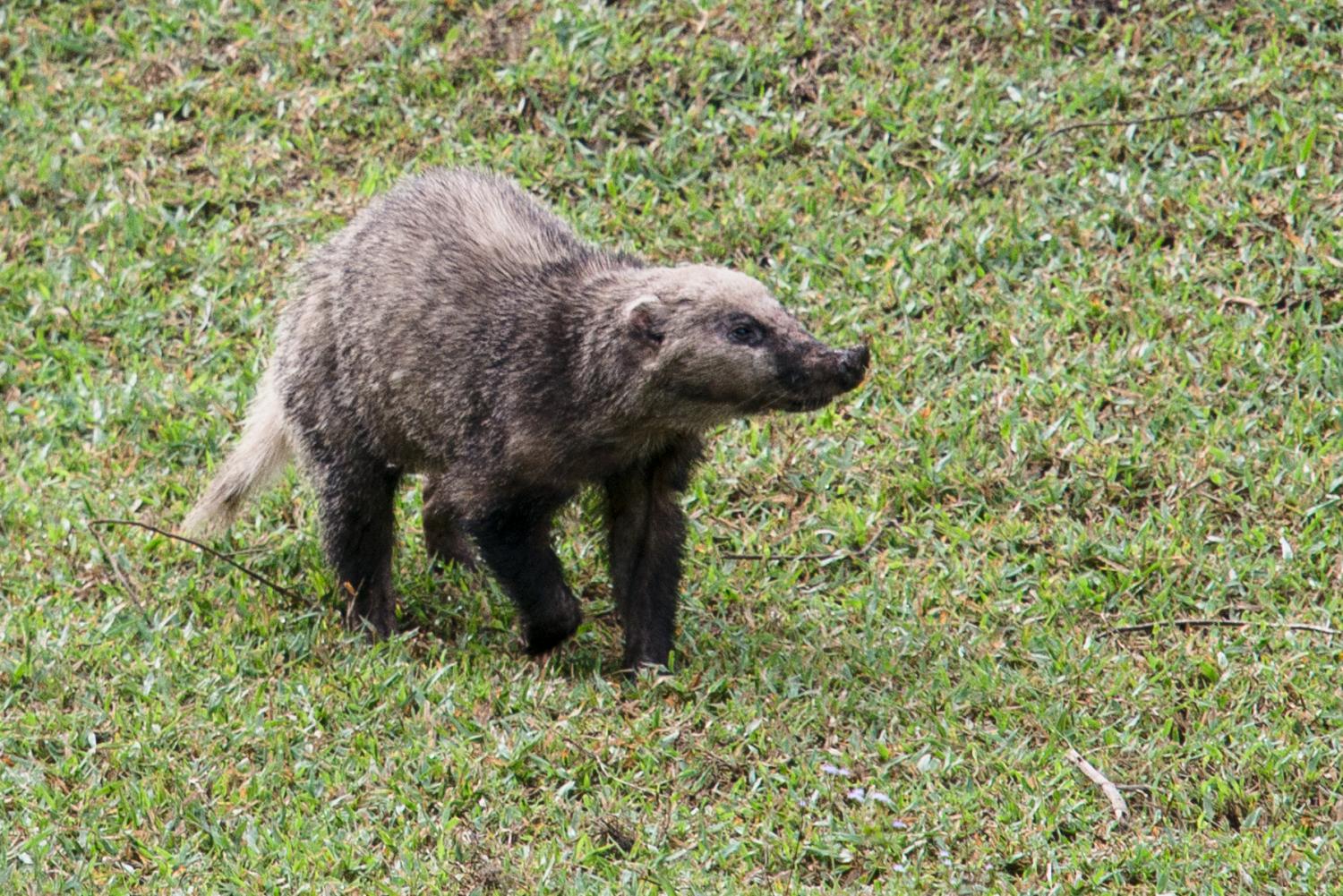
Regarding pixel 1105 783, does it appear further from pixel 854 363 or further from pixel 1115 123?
pixel 1115 123

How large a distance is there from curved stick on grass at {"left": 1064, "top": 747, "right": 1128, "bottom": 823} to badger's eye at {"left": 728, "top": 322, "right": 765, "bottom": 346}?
173 cm

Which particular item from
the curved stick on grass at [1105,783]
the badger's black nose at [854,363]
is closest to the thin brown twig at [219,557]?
the badger's black nose at [854,363]

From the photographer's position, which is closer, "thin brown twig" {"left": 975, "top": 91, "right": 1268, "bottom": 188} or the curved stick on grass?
the curved stick on grass

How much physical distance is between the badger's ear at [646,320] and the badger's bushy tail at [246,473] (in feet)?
5.81

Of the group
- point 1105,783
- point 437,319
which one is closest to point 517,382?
point 437,319

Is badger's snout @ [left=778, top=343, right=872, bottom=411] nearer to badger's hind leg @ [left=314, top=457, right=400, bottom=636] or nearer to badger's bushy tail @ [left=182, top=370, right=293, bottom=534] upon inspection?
badger's hind leg @ [left=314, top=457, right=400, bottom=636]

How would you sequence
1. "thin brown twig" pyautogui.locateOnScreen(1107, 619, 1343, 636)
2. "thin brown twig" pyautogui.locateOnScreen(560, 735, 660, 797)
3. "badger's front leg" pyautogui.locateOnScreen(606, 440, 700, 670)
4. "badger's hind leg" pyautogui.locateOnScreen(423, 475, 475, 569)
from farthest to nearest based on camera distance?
"badger's hind leg" pyautogui.locateOnScreen(423, 475, 475, 569)
"badger's front leg" pyautogui.locateOnScreen(606, 440, 700, 670)
"thin brown twig" pyautogui.locateOnScreen(1107, 619, 1343, 636)
"thin brown twig" pyautogui.locateOnScreen(560, 735, 660, 797)

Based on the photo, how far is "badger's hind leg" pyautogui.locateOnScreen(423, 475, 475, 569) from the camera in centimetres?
759

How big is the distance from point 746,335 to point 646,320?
0.36 m

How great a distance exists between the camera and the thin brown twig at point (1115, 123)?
9.10 meters

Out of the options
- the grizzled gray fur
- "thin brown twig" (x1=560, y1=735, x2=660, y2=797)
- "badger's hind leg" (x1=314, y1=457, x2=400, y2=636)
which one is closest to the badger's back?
the grizzled gray fur

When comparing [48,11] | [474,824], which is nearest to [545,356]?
[474,824]

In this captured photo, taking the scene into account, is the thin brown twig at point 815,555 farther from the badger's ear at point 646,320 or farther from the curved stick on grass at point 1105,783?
the curved stick on grass at point 1105,783

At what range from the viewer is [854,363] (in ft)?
20.3
